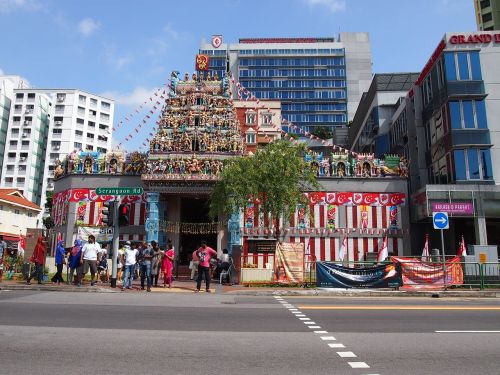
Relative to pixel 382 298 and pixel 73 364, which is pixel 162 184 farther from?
pixel 73 364

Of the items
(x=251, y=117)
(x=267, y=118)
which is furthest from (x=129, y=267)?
(x=267, y=118)

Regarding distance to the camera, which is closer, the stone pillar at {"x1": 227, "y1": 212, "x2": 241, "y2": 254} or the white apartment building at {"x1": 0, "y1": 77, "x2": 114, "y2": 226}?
the stone pillar at {"x1": 227, "y1": 212, "x2": 241, "y2": 254}

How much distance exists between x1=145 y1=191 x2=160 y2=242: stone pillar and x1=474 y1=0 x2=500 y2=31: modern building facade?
72.3 metres

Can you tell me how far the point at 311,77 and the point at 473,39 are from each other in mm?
80777

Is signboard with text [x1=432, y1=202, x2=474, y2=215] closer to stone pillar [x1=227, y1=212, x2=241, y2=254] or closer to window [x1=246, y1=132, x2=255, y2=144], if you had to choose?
stone pillar [x1=227, y1=212, x2=241, y2=254]

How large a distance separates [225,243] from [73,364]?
85.2ft

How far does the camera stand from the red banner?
18188mm

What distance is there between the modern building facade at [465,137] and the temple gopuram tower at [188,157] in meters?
15.5

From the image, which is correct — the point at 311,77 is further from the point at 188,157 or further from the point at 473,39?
the point at 188,157

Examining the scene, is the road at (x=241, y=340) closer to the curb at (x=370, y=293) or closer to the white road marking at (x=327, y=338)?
the white road marking at (x=327, y=338)

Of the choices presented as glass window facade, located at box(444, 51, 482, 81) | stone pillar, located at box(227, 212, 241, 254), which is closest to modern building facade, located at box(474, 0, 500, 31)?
glass window facade, located at box(444, 51, 482, 81)

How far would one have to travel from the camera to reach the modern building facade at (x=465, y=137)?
94.8 ft

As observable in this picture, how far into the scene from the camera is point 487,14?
75688mm

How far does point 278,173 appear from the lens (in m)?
25.6
